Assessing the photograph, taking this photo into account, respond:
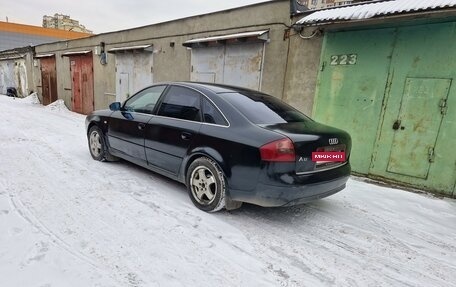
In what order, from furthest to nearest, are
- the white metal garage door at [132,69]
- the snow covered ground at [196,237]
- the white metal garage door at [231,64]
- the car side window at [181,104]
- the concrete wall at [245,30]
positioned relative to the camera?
the white metal garage door at [132,69] → the white metal garage door at [231,64] → the concrete wall at [245,30] → the car side window at [181,104] → the snow covered ground at [196,237]

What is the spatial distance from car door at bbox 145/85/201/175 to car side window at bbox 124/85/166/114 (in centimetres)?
21

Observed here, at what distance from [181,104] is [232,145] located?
3.72ft

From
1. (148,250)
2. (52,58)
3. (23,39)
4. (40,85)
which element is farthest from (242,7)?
(23,39)

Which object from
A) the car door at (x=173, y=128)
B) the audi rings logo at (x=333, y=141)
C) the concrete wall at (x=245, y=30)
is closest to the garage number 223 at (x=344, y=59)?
the concrete wall at (x=245, y=30)

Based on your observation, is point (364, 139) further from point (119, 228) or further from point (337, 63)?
point (119, 228)

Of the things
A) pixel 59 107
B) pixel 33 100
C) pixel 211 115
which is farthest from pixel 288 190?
pixel 33 100

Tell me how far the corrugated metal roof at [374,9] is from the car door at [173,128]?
2895 millimetres

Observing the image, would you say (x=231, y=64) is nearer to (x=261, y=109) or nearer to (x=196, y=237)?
(x=261, y=109)

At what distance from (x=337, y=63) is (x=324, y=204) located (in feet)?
9.88

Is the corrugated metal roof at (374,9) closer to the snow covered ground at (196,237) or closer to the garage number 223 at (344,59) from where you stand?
the garage number 223 at (344,59)

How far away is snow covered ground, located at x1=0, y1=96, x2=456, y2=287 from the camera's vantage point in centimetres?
225

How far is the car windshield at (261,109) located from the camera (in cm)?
322

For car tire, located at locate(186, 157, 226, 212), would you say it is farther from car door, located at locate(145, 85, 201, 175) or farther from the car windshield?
the car windshield

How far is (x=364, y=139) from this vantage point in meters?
5.34
